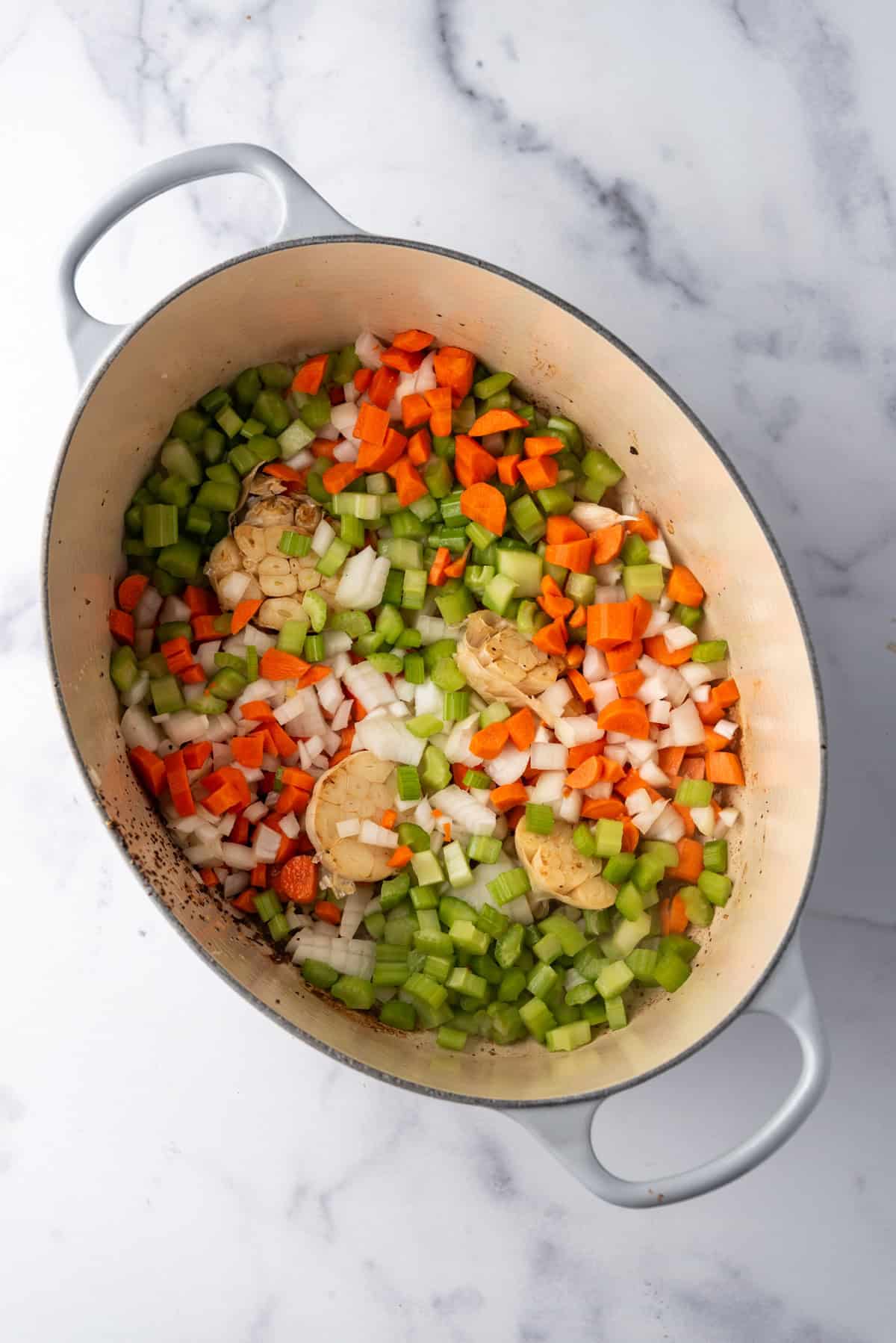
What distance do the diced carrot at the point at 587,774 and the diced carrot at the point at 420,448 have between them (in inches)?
22.1

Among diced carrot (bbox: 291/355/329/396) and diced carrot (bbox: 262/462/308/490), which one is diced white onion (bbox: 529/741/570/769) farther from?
diced carrot (bbox: 291/355/329/396)

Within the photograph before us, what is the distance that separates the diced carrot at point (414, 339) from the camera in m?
1.81

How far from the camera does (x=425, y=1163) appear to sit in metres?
1.89

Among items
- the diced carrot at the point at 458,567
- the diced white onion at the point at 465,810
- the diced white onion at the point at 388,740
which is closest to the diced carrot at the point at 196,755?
the diced white onion at the point at 388,740

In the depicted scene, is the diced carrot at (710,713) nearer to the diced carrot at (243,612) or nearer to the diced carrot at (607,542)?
the diced carrot at (607,542)

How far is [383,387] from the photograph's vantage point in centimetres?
183

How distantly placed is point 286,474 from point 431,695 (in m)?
0.44

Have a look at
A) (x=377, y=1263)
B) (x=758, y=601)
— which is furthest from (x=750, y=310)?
(x=377, y=1263)

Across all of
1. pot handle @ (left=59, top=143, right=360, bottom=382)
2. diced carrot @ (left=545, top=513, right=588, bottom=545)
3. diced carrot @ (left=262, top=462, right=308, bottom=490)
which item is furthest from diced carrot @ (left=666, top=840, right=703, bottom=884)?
pot handle @ (left=59, top=143, right=360, bottom=382)

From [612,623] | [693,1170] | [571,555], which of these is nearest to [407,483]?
[571,555]

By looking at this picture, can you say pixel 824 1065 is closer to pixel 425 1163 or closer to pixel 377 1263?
pixel 425 1163

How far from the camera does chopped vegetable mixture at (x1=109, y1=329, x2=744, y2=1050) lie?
69.6 inches

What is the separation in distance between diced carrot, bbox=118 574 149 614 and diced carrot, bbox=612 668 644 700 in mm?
780

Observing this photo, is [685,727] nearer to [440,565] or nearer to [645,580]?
[645,580]
